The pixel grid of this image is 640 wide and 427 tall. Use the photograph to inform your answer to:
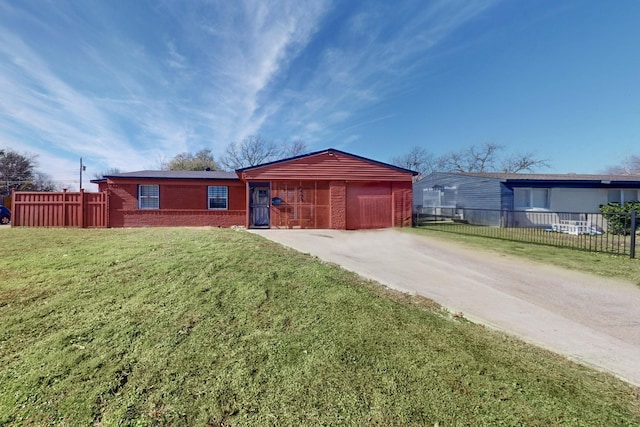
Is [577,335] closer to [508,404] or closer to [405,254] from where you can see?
[508,404]

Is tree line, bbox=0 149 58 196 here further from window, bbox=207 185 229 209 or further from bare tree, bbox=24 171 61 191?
window, bbox=207 185 229 209

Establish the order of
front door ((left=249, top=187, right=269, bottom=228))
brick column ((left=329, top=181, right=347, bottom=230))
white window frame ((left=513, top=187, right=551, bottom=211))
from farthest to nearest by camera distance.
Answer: white window frame ((left=513, top=187, right=551, bottom=211)) < front door ((left=249, top=187, right=269, bottom=228)) < brick column ((left=329, top=181, right=347, bottom=230))

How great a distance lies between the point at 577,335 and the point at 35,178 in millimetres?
58275

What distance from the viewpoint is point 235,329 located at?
307cm

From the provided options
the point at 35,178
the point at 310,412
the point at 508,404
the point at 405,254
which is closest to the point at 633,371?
the point at 508,404

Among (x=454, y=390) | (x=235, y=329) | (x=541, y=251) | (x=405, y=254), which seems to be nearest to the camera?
(x=454, y=390)

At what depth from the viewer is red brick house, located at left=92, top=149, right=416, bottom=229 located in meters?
14.0

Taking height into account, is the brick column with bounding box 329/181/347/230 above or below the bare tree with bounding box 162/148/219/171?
below

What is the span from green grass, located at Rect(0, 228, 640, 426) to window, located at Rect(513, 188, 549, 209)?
17.4 metres

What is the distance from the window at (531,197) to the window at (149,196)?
69.0ft

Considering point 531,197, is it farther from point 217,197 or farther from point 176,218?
point 176,218

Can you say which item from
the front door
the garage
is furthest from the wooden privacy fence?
the garage

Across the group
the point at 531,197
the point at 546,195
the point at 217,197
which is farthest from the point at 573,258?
the point at 217,197

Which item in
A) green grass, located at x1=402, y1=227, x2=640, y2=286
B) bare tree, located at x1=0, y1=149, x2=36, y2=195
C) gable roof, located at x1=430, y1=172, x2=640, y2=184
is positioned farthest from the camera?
bare tree, located at x1=0, y1=149, x2=36, y2=195
